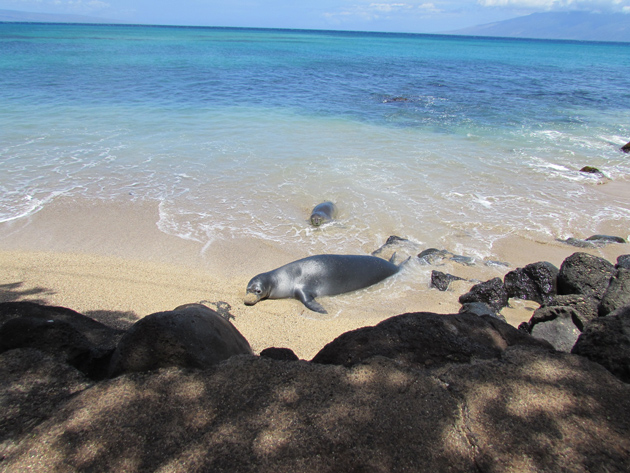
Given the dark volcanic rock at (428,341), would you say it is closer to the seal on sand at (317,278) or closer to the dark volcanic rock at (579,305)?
the dark volcanic rock at (579,305)

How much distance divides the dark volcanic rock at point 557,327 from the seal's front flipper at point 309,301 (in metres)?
2.72

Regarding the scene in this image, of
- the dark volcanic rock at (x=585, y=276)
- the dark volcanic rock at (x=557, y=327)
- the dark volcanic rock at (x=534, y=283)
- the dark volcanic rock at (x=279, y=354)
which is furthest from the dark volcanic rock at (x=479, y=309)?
the dark volcanic rock at (x=279, y=354)

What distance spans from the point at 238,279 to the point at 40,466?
477 centimetres

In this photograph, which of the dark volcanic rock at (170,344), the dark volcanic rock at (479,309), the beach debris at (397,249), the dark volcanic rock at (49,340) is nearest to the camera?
the dark volcanic rock at (170,344)

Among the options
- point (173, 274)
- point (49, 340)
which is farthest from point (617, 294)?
point (173, 274)

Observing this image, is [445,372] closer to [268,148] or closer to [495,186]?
[495,186]

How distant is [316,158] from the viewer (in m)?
12.8

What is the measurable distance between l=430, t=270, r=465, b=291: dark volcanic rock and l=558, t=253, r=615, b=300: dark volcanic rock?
151 cm

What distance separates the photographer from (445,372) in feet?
7.60

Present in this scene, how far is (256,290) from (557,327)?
3.88m

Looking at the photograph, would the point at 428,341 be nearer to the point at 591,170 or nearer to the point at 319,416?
the point at 319,416

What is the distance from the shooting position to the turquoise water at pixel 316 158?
871 centimetres

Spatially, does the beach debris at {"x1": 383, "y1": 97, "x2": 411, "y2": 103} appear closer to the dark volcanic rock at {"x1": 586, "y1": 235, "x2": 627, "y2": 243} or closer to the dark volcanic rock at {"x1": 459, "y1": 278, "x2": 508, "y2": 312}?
the dark volcanic rock at {"x1": 586, "y1": 235, "x2": 627, "y2": 243}

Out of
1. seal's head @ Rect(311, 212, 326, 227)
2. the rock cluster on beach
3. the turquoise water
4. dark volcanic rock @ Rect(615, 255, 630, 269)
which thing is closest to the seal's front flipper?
the turquoise water
